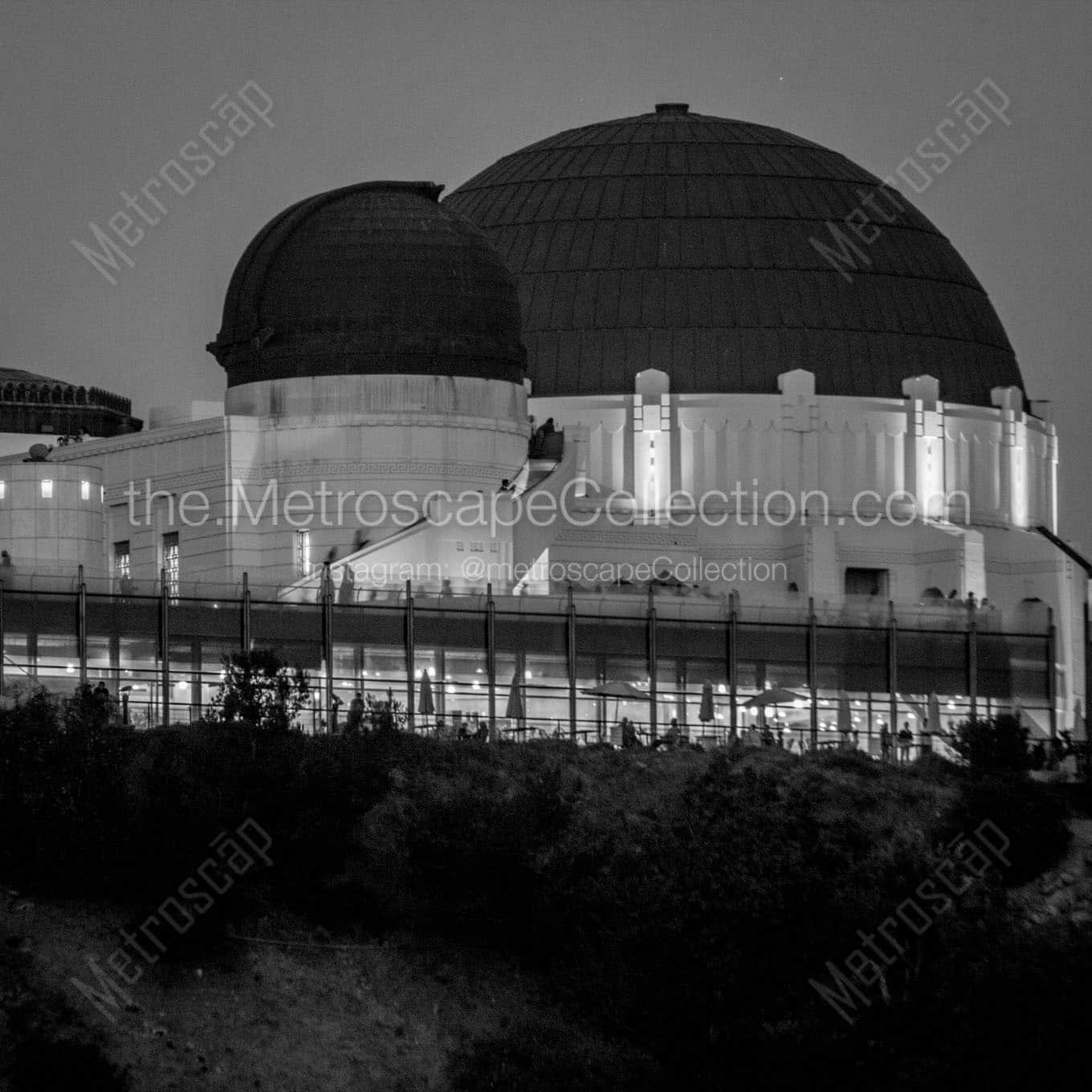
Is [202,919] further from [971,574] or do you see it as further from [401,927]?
[971,574]

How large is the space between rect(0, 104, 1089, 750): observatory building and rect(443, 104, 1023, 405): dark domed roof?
10cm

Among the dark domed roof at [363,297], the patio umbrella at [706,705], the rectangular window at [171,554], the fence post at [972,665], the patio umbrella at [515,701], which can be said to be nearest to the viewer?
the patio umbrella at [515,701]

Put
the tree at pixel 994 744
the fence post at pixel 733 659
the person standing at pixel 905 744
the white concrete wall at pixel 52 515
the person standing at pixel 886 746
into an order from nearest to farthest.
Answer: the tree at pixel 994 744 < the person standing at pixel 886 746 < the person standing at pixel 905 744 < the fence post at pixel 733 659 < the white concrete wall at pixel 52 515

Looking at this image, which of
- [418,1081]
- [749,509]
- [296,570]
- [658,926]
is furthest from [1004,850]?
[749,509]

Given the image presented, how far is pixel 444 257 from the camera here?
102 meters

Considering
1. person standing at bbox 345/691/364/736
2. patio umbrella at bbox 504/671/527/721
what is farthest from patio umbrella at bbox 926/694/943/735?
person standing at bbox 345/691/364/736

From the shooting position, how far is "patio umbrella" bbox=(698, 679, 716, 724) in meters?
90.5

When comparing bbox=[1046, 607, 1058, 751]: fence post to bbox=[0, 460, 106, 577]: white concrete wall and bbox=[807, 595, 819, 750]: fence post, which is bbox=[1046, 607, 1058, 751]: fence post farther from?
bbox=[0, 460, 106, 577]: white concrete wall

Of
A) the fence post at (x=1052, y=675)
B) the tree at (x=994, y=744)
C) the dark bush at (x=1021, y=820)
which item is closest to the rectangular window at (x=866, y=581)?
the fence post at (x=1052, y=675)

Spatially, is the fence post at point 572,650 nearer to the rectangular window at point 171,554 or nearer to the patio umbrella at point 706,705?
the patio umbrella at point 706,705

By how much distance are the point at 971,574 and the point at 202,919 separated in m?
41.4

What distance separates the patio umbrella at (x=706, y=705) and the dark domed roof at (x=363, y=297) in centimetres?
1363

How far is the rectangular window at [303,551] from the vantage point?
327ft

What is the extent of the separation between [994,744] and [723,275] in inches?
1209
